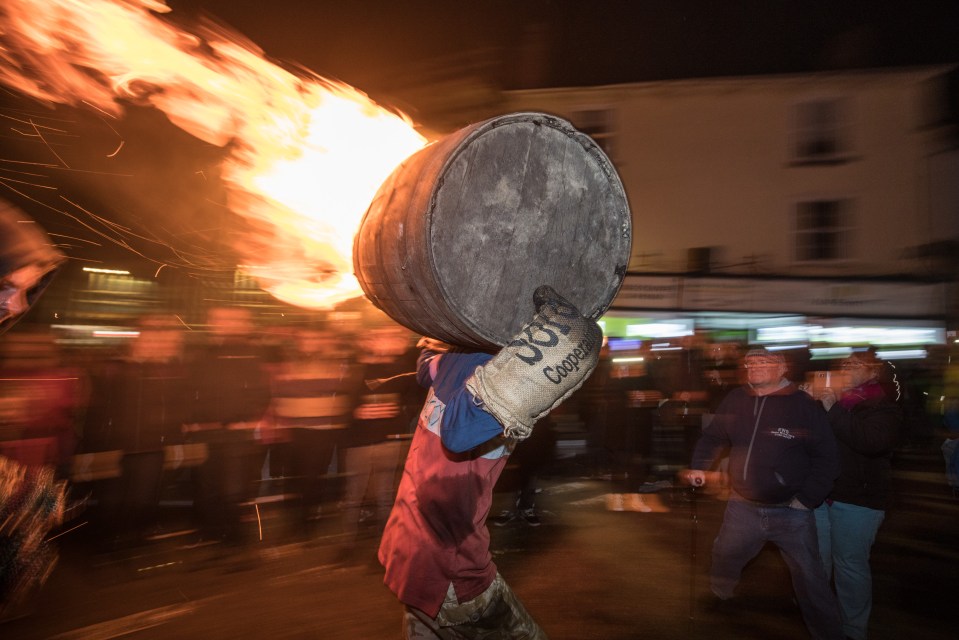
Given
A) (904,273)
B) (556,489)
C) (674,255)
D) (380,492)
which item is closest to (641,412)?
(556,489)

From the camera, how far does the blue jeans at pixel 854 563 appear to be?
421 centimetres

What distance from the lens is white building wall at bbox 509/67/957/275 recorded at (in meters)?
17.5

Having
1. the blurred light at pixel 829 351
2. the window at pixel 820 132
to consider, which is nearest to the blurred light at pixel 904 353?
the blurred light at pixel 829 351

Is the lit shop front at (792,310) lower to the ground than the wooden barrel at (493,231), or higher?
higher

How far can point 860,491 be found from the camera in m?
4.24

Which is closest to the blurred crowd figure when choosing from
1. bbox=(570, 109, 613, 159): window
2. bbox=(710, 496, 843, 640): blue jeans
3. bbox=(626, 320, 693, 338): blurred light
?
bbox=(710, 496, 843, 640): blue jeans

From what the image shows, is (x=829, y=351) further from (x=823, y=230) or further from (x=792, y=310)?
(x=823, y=230)

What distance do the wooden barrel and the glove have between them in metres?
0.18

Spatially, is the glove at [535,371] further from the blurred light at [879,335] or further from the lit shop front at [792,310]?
the blurred light at [879,335]

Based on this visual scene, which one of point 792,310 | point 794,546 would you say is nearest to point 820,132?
point 792,310

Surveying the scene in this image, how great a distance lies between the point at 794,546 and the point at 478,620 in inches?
96.3

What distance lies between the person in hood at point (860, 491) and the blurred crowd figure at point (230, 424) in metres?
0.48

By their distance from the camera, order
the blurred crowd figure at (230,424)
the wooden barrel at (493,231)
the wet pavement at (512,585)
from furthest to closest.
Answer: the blurred crowd figure at (230,424) < the wet pavement at (512,585) < the wooden barrel at (493,231)

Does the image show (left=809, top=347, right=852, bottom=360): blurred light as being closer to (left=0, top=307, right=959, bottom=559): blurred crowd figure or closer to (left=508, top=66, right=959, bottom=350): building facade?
(left=508, top=66, right=959, bottom=350): building facade
